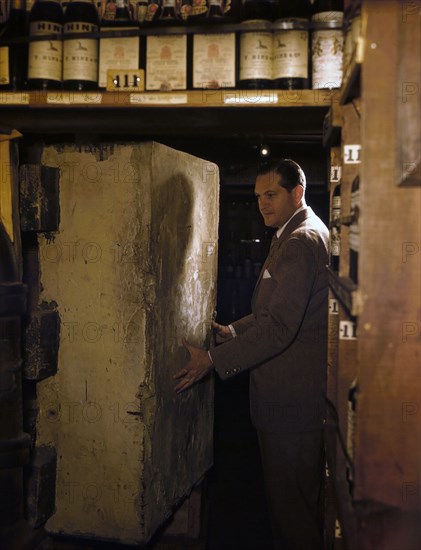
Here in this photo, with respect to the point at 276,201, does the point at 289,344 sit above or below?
below

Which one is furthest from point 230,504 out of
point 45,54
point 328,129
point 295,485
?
point 45,54

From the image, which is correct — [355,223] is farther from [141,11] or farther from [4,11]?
[4,11]

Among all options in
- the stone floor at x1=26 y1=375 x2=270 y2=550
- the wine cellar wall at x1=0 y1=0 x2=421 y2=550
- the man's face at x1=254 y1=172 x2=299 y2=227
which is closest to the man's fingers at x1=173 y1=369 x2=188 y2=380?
the wine cellar wall at x1=0 y1=0 x2=421 y2=550

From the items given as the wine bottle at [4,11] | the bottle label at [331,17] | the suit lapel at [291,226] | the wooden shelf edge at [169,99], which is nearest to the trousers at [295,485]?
the suit lapel at [291,226]

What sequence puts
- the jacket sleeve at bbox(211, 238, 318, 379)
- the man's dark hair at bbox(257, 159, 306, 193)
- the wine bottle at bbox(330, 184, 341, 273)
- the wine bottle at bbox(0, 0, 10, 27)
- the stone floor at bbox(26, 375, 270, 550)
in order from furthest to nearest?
the man's dark hair at bbox(257, 159, 306, 193) < the stone floor at bbox(26, 375, 270, 550) < the jacket sleeve at bbox(211, 238, 318, 379) < the wine bottle at bbox(0, 0, 10, 27) < the wine bottle at bbox(330, 184, 341, 273)

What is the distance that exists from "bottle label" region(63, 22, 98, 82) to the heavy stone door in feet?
0.78

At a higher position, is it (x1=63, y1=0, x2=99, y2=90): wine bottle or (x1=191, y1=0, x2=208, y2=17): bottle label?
(x1=191, y1=0, x2=208, y2=17): bottle label

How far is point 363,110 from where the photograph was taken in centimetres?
129

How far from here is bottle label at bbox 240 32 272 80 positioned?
6.22 feet

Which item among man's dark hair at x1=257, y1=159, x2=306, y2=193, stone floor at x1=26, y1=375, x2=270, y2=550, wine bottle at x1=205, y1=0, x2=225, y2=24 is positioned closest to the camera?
wine bottle at x1=205, y1=0, x2=225, y2=24

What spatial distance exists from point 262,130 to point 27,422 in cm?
143

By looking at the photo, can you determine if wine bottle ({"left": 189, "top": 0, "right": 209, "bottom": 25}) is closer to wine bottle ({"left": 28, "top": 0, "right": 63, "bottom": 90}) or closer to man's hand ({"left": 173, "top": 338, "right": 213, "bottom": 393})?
wine bottle ({"left": 28, "top": 0, "right": 63, "bottom": 90})

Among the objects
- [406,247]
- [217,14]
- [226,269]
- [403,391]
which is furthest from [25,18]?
[226,269]

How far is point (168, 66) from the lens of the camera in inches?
76.4
